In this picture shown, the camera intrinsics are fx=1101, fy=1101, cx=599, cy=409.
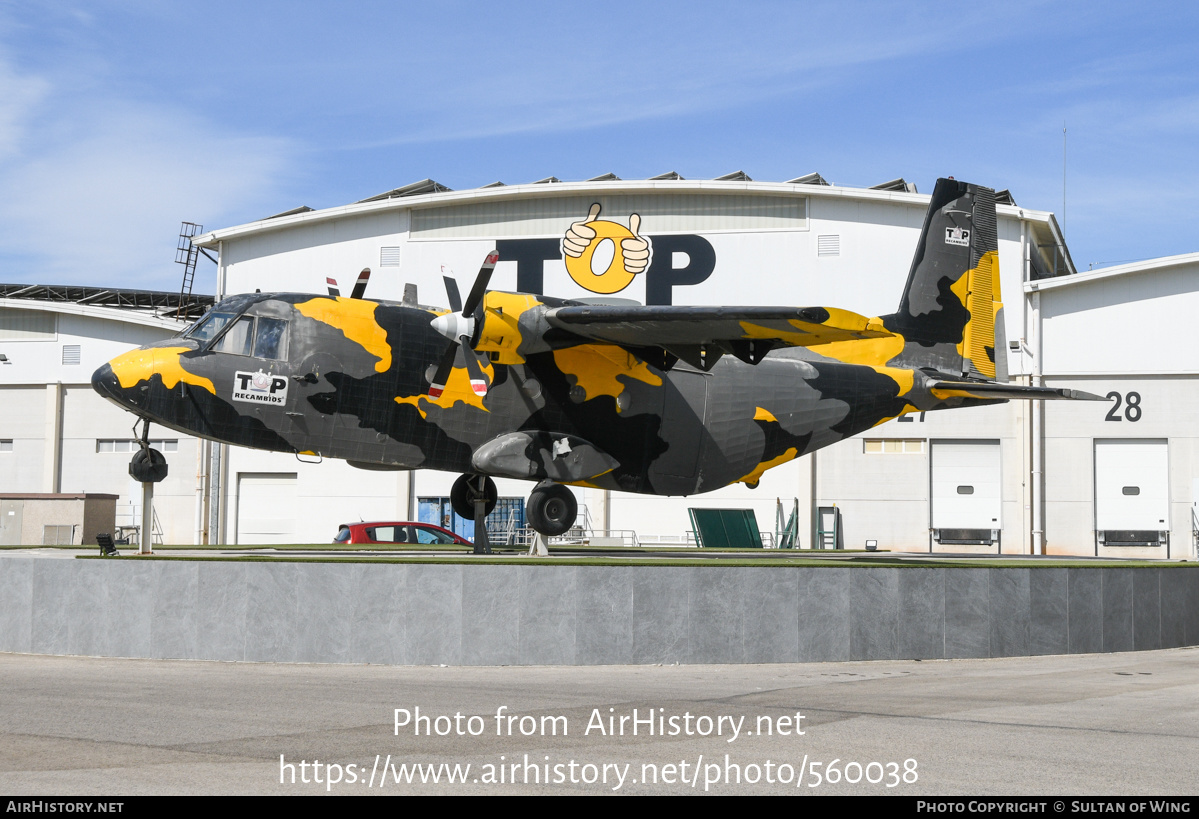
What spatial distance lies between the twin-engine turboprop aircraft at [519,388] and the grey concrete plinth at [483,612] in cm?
415

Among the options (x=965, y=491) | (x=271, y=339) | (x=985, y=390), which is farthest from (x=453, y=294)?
(x=965, y=491)

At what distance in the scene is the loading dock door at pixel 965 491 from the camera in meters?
47.0

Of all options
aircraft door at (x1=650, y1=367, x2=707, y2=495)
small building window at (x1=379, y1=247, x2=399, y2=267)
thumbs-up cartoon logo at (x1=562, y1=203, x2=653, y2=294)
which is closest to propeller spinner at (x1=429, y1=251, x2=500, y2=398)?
aircraft door at (x1=650, y1=367, x2=707, y2=495)

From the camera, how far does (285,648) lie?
17578mm

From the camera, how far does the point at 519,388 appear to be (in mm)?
22922

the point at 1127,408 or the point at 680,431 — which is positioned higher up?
the point at 1127,408

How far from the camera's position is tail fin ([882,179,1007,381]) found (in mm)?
28359

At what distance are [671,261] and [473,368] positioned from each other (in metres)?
29.8

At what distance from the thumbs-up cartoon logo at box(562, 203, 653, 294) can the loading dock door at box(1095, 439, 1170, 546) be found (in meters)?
21.4

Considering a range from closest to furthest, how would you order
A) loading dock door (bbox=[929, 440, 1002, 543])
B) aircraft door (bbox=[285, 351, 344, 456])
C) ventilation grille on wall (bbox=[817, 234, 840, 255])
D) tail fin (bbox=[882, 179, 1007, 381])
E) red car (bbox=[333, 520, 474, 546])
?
aircraft door (bbox=[285, 351, 344, 456]) < tail fin (bbox=[882, 179, 1007, 381]) < red car (bbox=[333, 520, 474, 546]) < loading dock door (bbox=[929, 440, 1002, 543]) < ventilation grille on wall (bbox=[817, 234, 840, 255])

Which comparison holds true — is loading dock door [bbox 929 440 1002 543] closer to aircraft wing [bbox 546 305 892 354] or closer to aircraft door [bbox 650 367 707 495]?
aircraft door [bbox 650 367 707 495]

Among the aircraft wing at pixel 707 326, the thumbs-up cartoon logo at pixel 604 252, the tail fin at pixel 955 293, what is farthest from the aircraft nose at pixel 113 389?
the thumbs-up cartoon logo at pixel 604 252

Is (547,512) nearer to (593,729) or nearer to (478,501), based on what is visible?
(478,501)

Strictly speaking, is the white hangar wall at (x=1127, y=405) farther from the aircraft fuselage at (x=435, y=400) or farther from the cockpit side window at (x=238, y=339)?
the cockpit side window at (x=238, y=339)
